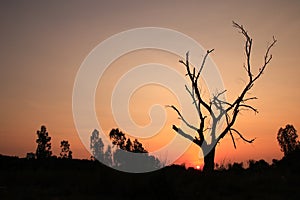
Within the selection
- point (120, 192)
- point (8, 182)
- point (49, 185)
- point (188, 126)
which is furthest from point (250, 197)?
point (188, 126)

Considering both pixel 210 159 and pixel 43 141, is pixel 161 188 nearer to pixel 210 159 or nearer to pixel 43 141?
pixel 210 159

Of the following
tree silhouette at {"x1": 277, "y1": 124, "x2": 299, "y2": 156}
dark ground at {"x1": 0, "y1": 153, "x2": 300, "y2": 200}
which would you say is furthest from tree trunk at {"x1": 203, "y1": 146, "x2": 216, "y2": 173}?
tree silhouette at {"x1": 277, "y1": 124, "x2": 299, "y2": 156}

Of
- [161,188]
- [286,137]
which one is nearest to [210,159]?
[161,188]

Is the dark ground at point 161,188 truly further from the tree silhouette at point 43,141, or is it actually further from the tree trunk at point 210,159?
the tree silhouette at point 43,141

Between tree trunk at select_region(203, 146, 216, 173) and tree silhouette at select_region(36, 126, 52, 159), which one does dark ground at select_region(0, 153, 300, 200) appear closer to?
tree trunk at select_region(203, 146, 216, 173)

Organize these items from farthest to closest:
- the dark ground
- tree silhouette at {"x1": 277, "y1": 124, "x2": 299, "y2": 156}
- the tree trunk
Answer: tree silhouette at {"x1": 277, "y1": 124, "x2": 299, "y2": 156}, the tree trunk, the dark ground

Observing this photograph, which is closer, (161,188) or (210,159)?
(161,188)

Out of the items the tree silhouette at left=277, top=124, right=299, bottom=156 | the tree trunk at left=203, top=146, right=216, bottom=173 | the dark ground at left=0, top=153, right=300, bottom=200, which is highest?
the tree silhouette at left=277, top=124, right=299, bottom=156

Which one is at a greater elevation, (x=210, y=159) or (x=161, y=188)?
(x=210, y=159)

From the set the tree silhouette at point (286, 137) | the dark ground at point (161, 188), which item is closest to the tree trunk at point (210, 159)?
the dark ground at point (161, 188)

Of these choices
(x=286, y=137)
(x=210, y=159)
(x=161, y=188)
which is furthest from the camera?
(x=286, y=137)

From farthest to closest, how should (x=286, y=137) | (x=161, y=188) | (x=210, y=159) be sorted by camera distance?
(x=286, y=137) → (x=210, y=159) → (x=161, y=188)

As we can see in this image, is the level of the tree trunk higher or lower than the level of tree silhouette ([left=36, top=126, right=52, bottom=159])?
lower

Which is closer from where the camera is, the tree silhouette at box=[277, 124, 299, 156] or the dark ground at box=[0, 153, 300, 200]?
the dark ground at box=[0, 153, 300, 200]
